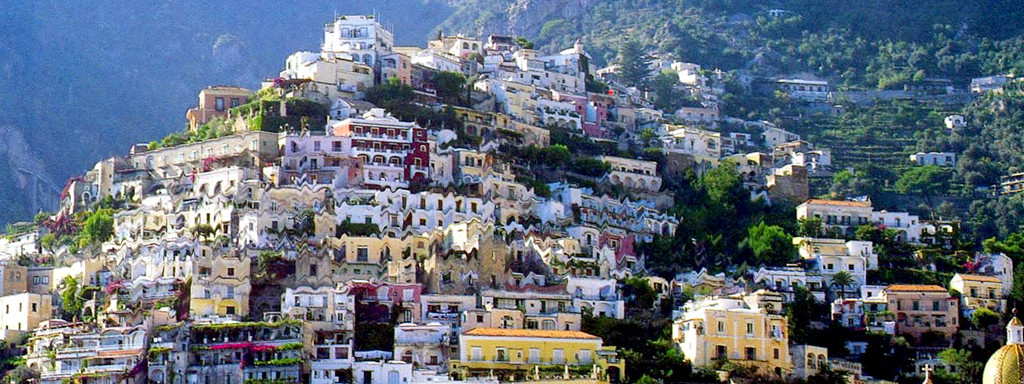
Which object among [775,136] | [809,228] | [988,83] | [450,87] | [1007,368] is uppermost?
[988,83]

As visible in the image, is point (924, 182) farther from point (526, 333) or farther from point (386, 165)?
point (526, 333)

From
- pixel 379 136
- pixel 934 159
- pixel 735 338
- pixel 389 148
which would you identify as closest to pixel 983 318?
pixel 735 338

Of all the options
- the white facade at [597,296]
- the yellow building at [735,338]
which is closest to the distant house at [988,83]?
the white facade at [597,296]

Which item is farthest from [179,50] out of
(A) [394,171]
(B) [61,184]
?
(A) [394,171]

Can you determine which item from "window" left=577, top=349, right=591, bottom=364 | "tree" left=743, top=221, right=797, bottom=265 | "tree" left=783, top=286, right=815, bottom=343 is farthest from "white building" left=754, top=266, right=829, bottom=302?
"window" left=577, top=349, right=591, bottom=364

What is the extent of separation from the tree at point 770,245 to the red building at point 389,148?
14012mm

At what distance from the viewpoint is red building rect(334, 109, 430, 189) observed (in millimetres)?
79812

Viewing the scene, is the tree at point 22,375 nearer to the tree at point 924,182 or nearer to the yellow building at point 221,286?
the yellow building at point 221,286

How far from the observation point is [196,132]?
86125 millimetres

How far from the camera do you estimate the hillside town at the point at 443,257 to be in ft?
212

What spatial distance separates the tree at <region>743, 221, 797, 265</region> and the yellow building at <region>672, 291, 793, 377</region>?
39.4 feet

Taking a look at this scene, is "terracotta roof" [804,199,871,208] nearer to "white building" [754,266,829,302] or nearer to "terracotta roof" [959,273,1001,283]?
"white building" [754,266,829,302]

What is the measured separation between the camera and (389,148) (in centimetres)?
8075

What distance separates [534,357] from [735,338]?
7.82m
